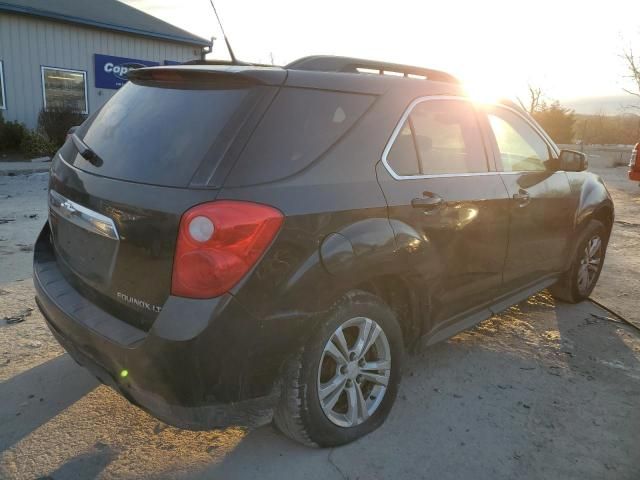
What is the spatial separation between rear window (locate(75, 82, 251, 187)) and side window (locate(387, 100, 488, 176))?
0.89m

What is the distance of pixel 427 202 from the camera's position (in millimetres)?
2770

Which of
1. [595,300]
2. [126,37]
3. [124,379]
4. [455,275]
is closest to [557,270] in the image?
[595,300]

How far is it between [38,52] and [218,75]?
571 inches

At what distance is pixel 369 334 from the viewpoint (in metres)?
2.65

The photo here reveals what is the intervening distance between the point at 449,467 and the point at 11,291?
374 centimetres

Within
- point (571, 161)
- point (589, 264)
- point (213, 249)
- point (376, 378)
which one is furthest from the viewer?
point (589, 264)

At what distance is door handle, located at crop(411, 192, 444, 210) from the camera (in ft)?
8.93

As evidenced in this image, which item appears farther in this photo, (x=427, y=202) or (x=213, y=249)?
(x=427, y=202)

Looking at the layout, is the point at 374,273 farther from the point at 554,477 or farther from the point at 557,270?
the point at 557,270

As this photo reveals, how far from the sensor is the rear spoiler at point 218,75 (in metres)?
2.32

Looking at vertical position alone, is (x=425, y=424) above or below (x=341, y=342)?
below

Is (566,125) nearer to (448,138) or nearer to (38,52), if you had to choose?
(38,52)

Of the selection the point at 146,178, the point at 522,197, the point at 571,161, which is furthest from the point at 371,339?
the point at 571,161

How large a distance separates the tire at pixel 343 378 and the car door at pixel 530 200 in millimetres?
1258
